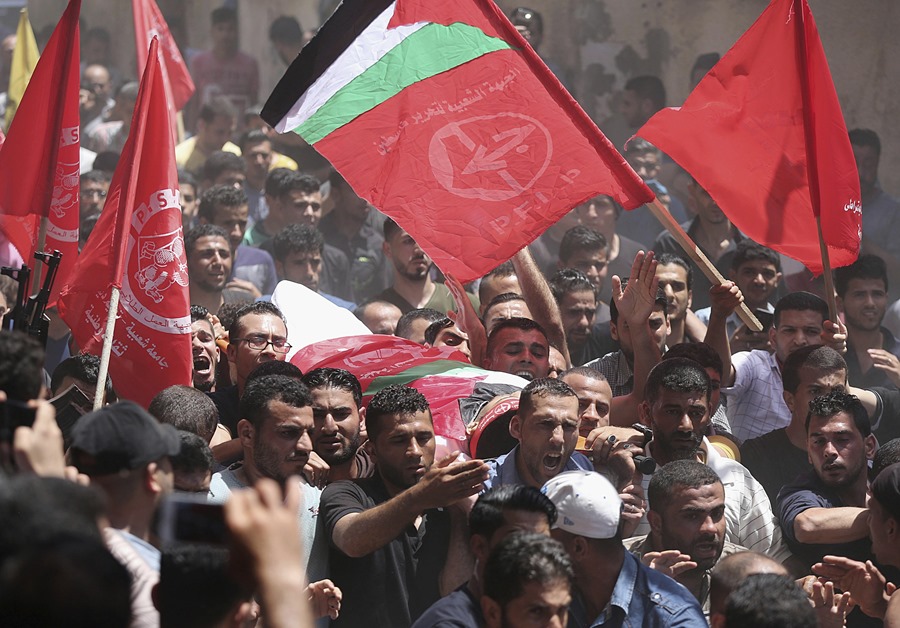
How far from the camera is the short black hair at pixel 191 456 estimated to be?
190 inches

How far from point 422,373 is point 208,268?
2094 millimetres

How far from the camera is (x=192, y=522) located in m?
2.60

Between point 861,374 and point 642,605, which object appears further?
point 861,374

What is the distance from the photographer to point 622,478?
5.88 m

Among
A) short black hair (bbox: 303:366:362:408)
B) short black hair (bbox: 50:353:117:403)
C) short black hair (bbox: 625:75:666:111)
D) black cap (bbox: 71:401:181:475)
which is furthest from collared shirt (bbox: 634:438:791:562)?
short black hair (bbox: 625:75:666:111)

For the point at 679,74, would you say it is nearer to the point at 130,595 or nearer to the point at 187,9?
the point at 187,9

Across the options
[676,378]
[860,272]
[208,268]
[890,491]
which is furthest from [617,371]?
[208,268]

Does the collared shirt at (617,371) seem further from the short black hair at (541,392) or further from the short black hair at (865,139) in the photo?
the short black hair at (865,139)

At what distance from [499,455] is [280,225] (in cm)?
444

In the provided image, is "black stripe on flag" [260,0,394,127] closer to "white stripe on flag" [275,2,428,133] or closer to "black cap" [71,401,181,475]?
"white stripe on flag" [275,2,428,133]

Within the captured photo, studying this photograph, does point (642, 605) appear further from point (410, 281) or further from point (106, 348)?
point (410, 281)

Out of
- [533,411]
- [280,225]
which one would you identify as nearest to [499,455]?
[533,411]

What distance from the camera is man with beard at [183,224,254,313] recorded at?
8.12 meters

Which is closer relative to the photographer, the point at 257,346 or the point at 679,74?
the point at 257,346
